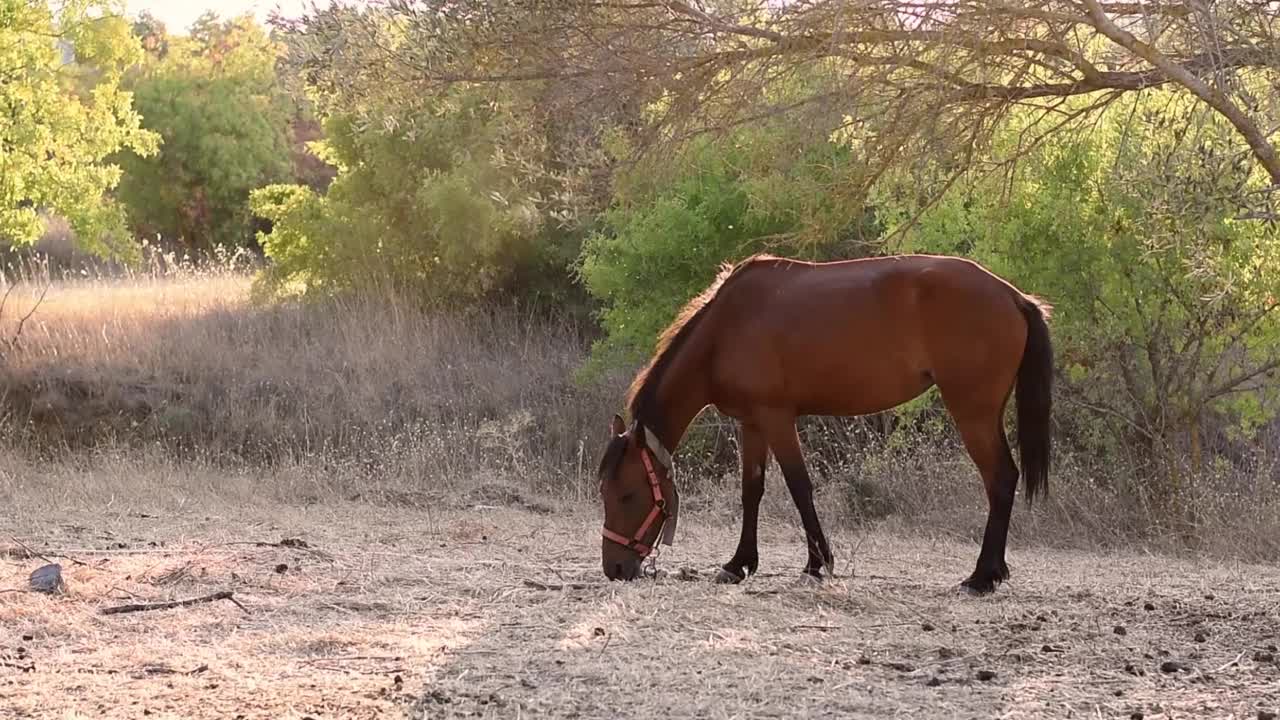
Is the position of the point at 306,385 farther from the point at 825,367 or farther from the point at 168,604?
the point at 825,367

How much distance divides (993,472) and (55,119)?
12554mm

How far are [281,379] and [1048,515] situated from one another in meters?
8.67

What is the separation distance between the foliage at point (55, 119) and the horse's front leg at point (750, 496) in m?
10.9

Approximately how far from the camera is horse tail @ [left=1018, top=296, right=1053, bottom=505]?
6938 millimetres

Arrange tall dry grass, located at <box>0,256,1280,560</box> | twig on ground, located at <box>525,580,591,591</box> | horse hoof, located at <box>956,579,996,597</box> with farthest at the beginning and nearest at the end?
tall dry grass, located at <box>0,256,1280,560</box>, twig on ground, located at <box>525,580,591,591</box>, horse hoof, located at <box>956,579,996,597</box>

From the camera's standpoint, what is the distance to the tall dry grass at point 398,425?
10375mm

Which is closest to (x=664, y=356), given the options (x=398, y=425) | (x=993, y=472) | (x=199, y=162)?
(x=993, y=472)

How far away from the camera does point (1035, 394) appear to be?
6980mm

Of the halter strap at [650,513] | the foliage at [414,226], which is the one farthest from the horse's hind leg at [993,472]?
the foliage at [414,226]

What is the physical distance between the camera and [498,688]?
16.1 ft

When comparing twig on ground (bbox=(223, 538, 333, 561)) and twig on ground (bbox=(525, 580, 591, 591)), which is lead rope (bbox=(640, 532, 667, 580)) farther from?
twig on ground (bbox=(223, 538, 333, 561))

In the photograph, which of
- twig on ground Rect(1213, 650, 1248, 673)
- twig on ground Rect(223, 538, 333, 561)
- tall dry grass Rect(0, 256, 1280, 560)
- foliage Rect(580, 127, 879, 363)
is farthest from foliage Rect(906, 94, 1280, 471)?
twig on ground Rect(223, 538, 333, 561)

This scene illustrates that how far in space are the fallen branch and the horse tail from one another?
146 inches

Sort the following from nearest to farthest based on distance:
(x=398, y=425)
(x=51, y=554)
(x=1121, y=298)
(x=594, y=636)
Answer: (x=594, y=636), (x=51, y=554), (x=1121, y=298), (x=398, y=425)
